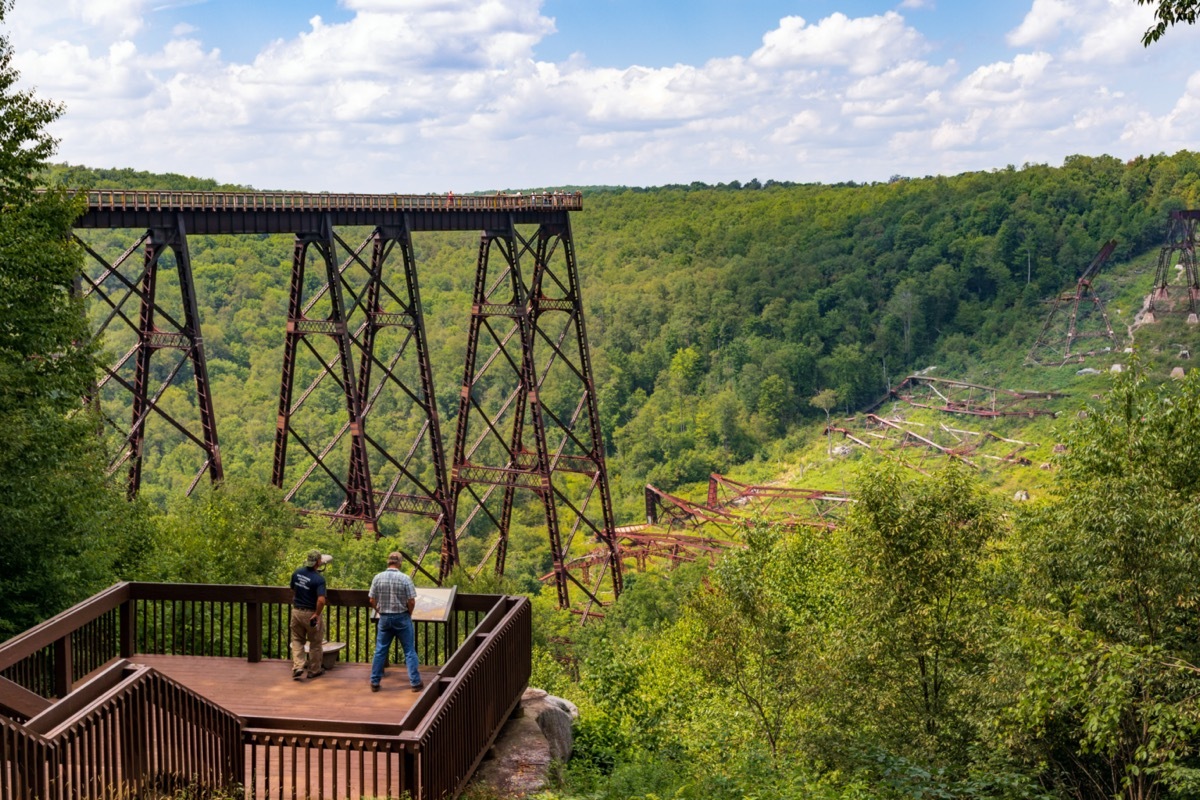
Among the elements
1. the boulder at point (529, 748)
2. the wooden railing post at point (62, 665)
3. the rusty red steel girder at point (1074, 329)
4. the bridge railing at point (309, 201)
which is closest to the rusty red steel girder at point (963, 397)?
the rusty red steel girder at point (1074, 329)

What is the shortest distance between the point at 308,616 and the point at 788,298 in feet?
278

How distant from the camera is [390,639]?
10.2 m

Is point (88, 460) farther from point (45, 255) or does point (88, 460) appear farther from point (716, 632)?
point (716, 632)

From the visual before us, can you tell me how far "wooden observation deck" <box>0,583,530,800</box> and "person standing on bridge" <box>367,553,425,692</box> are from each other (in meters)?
0.20

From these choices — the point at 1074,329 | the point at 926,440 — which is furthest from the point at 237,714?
the point at 1074,329

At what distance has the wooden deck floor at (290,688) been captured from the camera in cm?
950

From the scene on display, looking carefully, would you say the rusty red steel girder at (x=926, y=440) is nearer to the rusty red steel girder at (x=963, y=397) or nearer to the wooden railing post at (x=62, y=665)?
the rusty red steel girder at (x=963, y=397)

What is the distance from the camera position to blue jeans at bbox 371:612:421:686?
1000cm

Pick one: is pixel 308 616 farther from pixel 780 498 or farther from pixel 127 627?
pixel 780 498

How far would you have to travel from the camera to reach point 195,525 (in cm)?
1903

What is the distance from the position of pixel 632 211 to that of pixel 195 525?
106143 millimetres

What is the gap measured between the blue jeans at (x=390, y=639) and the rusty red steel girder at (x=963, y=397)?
60510 mm

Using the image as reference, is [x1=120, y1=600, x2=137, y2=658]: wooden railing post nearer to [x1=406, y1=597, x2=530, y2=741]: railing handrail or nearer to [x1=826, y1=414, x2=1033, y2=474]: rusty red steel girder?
[x1=406, y1=597, x2=530, y2=741]: railing handrail

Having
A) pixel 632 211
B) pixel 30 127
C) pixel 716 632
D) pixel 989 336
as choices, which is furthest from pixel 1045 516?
pixel 632 211
